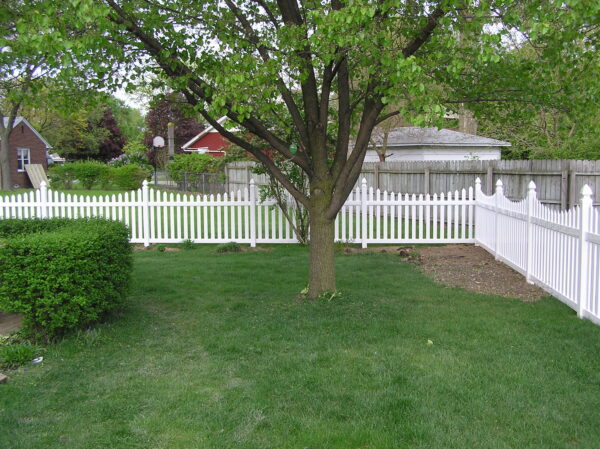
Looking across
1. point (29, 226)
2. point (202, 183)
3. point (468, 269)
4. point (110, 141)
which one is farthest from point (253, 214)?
point (110, 141)

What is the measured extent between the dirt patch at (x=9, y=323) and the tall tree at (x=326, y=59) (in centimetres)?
312

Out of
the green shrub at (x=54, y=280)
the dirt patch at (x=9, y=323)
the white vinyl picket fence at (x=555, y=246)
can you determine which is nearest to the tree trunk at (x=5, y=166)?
the dirt patch at (x=9, y=323)

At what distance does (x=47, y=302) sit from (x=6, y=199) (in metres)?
8.57

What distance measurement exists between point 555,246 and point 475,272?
2.30 meters

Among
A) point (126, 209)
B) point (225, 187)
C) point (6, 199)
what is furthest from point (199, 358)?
point (225, 187)

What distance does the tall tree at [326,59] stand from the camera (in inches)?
231

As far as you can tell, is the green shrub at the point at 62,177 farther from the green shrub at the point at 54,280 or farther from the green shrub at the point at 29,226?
the green shrub at the point at 54,280

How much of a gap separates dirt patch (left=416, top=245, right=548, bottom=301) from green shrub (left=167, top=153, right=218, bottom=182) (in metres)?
19.4

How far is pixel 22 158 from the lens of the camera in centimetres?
4069

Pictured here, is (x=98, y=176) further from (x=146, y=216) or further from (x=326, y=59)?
(x=326, y=59)

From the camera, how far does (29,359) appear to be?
18.5 ft

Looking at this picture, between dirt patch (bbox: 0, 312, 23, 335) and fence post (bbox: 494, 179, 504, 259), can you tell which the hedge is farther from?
dirt patch (bbox: 0, 312, 23, 335)

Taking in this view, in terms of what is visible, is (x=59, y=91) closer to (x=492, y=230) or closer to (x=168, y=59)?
(x=168, y=59)

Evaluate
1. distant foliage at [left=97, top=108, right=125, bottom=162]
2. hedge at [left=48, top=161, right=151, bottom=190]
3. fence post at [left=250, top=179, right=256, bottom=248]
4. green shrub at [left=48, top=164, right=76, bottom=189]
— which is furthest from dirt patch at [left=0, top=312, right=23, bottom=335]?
distant foliage at [left=97, top=108, right=125, bottom=162]
